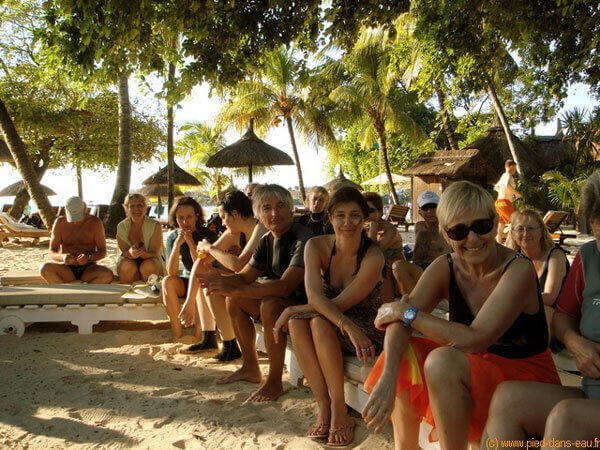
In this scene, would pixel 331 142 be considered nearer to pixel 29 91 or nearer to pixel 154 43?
pixel 29 91

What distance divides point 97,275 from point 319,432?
157 inches

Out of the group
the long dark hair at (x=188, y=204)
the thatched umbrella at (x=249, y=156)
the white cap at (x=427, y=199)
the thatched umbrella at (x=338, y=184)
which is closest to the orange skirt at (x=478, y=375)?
the thatched umbrella at (x=338, y=184)

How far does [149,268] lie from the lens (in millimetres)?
5621

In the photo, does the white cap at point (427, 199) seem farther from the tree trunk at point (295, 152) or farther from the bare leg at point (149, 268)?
the tree trunk at point (295, 152)

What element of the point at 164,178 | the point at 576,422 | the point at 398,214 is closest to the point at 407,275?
the point at 576,422

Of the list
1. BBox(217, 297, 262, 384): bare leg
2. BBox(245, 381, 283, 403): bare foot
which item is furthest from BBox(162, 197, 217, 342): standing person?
BBox(245, 381, 283, 403): bare foot

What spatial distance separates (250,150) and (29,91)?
8061 millimetres

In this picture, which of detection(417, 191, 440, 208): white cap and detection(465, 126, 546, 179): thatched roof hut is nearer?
detection(417, 191, 440, 208): white cap

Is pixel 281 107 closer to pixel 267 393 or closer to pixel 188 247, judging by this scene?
pixel 188 247

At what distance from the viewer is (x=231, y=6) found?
5.25 metres

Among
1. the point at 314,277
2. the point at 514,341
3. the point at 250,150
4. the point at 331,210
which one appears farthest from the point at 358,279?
the point at 250,150

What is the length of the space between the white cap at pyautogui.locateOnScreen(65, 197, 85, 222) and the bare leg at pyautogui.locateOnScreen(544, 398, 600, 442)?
554 centimetres

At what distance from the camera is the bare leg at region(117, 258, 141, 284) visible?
5.63m

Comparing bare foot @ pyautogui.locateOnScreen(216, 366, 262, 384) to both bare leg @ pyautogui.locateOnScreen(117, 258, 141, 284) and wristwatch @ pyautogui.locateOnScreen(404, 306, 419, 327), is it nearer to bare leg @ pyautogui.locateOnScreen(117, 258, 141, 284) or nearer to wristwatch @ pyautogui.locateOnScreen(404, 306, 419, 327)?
wristwatch @ pyautogui.locateOnScreen(404, 306, 419, 327)
